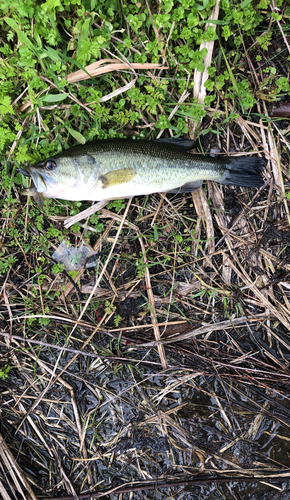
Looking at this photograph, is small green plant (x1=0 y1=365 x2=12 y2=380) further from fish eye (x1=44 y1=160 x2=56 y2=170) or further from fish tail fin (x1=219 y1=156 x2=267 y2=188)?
fish tail fin (x1=219 y1=156 x2=267 y2=188)

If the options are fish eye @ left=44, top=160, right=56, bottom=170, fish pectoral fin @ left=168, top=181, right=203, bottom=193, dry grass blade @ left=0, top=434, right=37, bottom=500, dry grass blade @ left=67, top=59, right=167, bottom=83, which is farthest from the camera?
dry grass blade @ left=0, top=434, right=37, bottom=500

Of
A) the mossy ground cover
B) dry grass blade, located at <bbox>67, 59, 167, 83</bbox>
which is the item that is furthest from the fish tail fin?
dry grass blade, located at <bbox>67, 59, 167, 83</bbox>

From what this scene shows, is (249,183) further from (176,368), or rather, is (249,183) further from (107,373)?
(107,373)

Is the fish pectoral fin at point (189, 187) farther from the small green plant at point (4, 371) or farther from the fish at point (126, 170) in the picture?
the small green plant at point (4, 371)

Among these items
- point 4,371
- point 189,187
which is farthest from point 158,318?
point 4,371

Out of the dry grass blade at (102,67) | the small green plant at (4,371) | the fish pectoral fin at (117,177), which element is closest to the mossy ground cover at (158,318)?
the small green plant at (4,371)

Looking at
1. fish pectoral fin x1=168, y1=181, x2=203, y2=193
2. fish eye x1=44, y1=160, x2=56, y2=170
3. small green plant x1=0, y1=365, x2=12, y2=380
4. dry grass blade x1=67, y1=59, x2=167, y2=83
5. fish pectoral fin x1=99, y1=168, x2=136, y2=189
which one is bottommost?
small green plant x1=0, y1=365, x2=12, y2=380

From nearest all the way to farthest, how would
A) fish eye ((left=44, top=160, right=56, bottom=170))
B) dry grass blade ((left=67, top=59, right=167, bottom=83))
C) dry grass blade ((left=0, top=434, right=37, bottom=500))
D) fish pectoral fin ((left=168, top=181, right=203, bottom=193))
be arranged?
fish eye ((left=44, top=160, right=56, bottom=170))
dry grass blade ((left=67, top=59, right=167, bottom=83))
fish pectoral fin ((left=168, top=181, right=203, bottom=193))
dry grass blade ((left=0, top=434, right=37, bottom=500))
